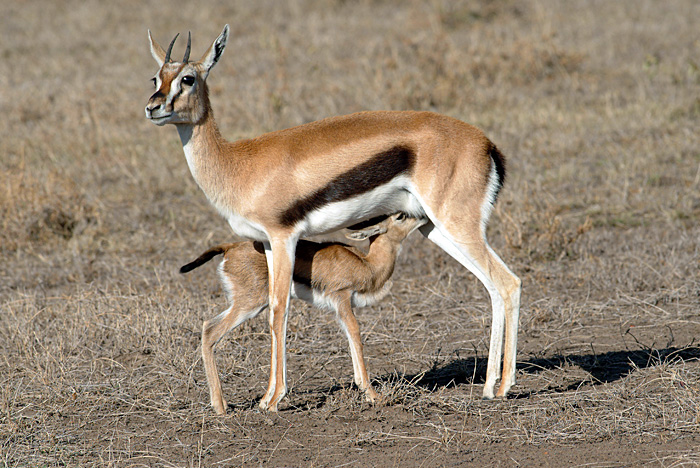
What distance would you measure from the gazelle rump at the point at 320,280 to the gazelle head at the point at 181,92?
85 cm

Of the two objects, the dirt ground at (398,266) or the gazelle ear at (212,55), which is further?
the gazelle ear at (212,55)

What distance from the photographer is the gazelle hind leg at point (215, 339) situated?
4.83 meters

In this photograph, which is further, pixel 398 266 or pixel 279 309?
pixel 398 266

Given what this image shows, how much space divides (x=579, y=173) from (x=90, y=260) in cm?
528

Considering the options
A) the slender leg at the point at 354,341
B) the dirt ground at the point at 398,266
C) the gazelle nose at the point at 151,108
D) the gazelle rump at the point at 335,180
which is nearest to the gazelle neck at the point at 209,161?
the gazelle rump at the point at 335,180

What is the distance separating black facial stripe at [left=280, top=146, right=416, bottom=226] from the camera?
480 centimetres

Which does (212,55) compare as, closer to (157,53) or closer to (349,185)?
(157,53)

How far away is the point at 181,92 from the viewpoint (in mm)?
4777

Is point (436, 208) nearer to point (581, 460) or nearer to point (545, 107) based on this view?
point (581, 460)

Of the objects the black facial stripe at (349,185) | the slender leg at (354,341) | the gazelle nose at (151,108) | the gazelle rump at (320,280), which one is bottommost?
the slender leg at (354,341)

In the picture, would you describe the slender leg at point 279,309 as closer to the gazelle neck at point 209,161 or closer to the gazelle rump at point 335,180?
the gazelle rump at point 335,180

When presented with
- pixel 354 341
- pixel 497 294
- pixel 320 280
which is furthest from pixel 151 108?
pixel 497 294

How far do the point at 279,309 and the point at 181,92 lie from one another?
1368mm

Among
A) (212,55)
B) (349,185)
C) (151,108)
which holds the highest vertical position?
(212,55)
